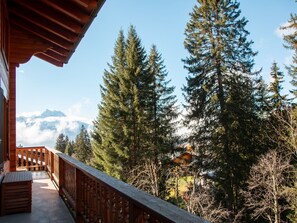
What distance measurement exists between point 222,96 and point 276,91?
640 cm

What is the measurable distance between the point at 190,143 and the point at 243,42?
6.70m

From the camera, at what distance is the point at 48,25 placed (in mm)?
4723

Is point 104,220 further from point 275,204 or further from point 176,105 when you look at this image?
point 176,105

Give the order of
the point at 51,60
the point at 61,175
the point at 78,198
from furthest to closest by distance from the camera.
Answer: the point at 51,60, the point at 61,175, the point at 78,198

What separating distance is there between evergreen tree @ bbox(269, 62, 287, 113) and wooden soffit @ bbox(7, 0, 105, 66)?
50.1ft

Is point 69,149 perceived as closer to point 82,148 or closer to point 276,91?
point 82,148

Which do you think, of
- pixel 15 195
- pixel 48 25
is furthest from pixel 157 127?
pixel 15 195

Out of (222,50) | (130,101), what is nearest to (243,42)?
(222,50)

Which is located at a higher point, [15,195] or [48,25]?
[48,25]

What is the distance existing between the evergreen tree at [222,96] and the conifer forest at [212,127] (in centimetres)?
5

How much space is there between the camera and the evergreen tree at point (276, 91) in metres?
17.4

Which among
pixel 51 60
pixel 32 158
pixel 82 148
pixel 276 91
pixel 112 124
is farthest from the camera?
pixel 82 148

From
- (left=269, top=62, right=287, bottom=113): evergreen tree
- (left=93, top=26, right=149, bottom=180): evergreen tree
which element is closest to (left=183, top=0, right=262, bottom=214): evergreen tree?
(left=269, top=62, right=287, bottom=113): evergreen tree

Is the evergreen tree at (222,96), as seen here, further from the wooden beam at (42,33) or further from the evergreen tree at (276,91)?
the wooden beam at (42,33)
